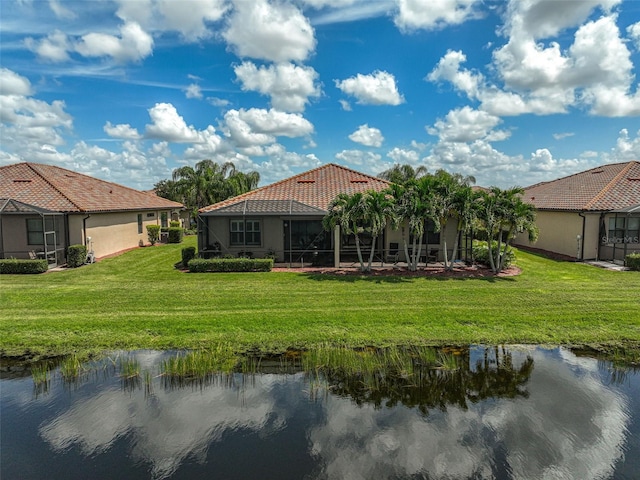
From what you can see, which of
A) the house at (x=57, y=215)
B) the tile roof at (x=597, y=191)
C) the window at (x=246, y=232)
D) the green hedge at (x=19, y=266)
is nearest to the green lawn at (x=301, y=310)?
the green hedge at (x=19, y=266)

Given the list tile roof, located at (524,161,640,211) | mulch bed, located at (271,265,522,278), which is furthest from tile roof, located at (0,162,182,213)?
tile roof, located at (524,161,640,211)

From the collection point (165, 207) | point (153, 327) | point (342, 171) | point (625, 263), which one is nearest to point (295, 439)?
point (153, 327)

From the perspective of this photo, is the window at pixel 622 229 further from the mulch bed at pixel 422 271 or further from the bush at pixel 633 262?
the mulch bed at pixel 422 271

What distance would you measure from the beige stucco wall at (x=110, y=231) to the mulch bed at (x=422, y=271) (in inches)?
417

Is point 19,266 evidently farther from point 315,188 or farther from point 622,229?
point 622,229

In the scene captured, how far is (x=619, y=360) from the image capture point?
8.78 m

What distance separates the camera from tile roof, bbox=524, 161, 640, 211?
2142cm

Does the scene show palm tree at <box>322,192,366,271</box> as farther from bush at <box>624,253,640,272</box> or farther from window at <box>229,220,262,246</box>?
bush at <box>624,253,640,272</box>

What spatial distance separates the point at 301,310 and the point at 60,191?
1720 centimetres

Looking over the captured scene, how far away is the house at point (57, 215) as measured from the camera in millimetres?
19391

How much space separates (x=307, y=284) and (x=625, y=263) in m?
15.0

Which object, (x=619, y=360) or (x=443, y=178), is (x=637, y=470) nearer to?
(x=619, y=360)

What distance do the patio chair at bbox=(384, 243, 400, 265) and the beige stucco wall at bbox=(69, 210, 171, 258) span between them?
15.6 m

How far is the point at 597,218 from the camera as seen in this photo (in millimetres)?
→ 21125
